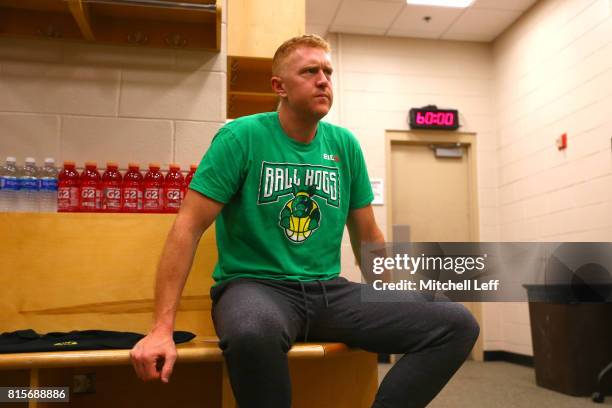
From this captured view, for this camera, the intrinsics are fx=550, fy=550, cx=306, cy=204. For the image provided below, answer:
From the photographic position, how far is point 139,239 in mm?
1909

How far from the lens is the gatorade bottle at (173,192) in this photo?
210 centimetres

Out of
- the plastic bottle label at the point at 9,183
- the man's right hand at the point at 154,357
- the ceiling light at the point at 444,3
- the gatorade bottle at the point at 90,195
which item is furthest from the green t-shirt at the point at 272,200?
the ceiling light at the point at 444,3

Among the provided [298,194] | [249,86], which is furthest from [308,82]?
[249,86]

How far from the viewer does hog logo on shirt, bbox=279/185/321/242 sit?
1.58 m

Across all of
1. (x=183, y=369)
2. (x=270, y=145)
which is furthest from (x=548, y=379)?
(x=270, y=145)

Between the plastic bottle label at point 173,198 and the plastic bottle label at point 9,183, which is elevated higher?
the plastic bottle label at point 9,183

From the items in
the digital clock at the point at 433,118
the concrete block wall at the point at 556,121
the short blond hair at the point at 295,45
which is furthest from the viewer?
the digital clock at the point at 433,118

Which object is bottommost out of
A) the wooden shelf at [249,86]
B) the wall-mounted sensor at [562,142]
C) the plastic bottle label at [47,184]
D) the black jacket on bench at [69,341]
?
the black jacket on bench at [69,341]

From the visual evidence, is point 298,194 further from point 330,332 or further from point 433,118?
point 433,118

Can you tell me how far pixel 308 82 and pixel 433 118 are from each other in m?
3.51

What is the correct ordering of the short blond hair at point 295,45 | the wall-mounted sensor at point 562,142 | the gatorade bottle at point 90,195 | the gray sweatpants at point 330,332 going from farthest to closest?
the wall-mounted sensor at point 562,142, the gatorade bottle at point 90,195, the short blond hair at point 295,45, the gray sweatpants at point 330,332

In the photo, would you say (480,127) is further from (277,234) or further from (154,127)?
(277,234)

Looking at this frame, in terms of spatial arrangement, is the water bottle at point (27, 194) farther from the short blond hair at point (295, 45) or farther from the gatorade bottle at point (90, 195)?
the short blond hair at point (295, 45)

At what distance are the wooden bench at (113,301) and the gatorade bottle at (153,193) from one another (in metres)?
0.17
